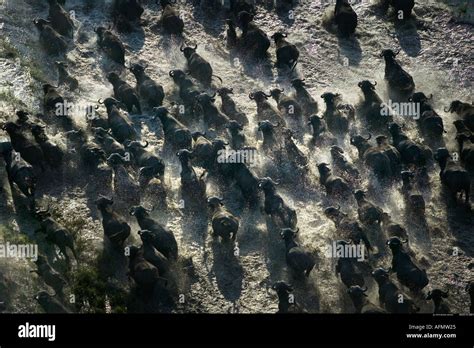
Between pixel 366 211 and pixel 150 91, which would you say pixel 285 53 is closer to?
pixel 150 91

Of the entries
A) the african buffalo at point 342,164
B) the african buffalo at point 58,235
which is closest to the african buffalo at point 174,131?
the african buffalo at point 342,164

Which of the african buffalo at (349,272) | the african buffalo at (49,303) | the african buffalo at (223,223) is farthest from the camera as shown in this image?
the african buffalo at (223,223)

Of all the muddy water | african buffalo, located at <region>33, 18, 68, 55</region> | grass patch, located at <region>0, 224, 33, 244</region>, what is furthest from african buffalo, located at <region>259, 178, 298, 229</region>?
african buffalo, located at <region>33, 18, 68, 55</region>

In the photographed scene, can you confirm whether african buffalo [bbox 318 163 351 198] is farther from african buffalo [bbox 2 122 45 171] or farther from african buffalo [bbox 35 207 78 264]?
african buffalo [bbox 2 122 45 171]

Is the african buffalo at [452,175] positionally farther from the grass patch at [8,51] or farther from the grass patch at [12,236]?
the grass patch at [8,51]

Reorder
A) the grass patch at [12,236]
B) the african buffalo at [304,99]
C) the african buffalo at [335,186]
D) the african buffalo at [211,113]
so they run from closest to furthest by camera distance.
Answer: the grass patch at [12,236]
the african buffalo at [335,186]
the african buffalo at [211,113]
the african buffalo at [304,99]

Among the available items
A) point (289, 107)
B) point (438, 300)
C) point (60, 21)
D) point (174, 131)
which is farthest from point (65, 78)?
point (438, 300)

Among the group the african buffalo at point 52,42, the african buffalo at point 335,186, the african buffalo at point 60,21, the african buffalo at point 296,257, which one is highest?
the african buffalo at point 60,21

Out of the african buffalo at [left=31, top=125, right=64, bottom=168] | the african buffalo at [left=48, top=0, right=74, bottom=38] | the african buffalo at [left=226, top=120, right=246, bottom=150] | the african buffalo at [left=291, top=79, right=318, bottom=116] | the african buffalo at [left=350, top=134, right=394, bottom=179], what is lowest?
the african buffalo at [left=350, top=134, right=394, bottom=179]
